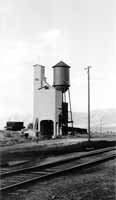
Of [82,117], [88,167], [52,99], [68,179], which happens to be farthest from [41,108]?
[82,117]

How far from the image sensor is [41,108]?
143 ft

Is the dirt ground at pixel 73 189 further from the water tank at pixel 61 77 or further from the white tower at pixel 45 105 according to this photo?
the water tank at pixel 61 77

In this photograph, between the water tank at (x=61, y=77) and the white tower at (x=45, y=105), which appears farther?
the water tank at (x=61, y=77)

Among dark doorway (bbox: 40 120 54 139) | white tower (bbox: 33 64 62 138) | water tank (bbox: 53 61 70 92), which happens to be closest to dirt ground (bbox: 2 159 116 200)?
white tower (bbox: 33 64 62 138)

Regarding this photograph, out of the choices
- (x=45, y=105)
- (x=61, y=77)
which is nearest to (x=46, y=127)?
(x=45, y=105)

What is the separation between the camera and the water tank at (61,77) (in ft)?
143

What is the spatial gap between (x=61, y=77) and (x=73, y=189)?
34.9m

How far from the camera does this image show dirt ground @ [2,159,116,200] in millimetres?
8320

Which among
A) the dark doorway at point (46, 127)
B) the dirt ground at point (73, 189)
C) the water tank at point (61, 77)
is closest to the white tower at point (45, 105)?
the dark doorway at point (46, 127)

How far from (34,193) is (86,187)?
175cm

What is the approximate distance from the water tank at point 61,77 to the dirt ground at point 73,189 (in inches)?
1261

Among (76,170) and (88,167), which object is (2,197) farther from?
(88,167)

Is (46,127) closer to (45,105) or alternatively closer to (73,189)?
(45,105)

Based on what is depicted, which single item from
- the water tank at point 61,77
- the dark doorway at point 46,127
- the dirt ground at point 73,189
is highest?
the water tank at point 61,77
